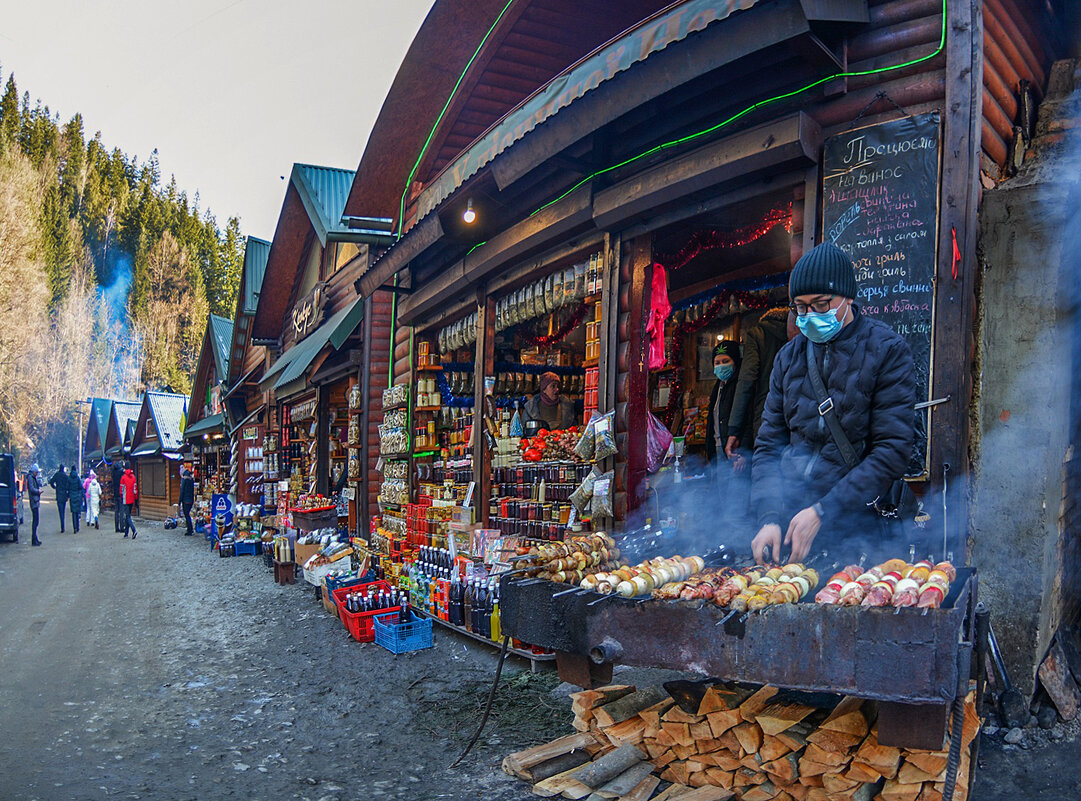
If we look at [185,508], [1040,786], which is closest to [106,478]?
[185,508]

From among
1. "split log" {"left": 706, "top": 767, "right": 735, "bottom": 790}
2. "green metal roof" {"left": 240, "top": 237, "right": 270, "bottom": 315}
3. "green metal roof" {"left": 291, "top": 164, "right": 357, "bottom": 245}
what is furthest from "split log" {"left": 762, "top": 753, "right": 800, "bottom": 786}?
"green metal roof" {"left": 240, "top": 237, "right": 270, "bottom": 315}

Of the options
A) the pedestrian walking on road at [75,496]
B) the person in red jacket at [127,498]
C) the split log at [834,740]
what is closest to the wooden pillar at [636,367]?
the split log at [834,740]

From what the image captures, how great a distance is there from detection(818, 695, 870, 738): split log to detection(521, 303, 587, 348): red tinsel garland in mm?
5613

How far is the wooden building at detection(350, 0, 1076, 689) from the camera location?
414 centimetres

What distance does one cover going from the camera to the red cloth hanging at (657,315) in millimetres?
6371

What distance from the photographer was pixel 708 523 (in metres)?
5.81

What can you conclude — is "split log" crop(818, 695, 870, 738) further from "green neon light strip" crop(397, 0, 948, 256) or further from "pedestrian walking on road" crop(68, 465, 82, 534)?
"pedestrian walking on road" crop(68, 465, 82, 534)

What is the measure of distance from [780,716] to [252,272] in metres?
20.6

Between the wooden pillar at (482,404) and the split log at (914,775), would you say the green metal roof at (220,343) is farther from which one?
the split log at (914,775)

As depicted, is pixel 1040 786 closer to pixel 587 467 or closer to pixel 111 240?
pixel 587 467

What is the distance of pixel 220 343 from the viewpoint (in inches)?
1008

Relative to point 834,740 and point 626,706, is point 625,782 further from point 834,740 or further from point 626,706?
point 834,740

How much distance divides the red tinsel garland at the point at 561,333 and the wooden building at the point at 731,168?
0.84m

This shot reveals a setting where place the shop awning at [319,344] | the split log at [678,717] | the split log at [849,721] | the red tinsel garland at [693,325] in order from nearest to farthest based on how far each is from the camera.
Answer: the split log at [849,721] → the split log at [678,717] → the red tinsel garland at [693,325] → the shop awning at [319,344]
